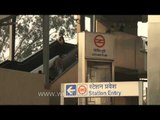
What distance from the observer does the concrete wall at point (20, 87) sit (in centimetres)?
1209

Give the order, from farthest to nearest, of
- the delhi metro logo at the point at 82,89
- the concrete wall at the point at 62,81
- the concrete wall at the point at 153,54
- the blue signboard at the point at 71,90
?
the concrete wall at the point at 62,81 → the blue signboard at the point at 71,90 → the delhi metro logo at the point at 82,89 → the concrete wall at the point at 153,54

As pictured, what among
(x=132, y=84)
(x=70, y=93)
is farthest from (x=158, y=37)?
(x=70, y=93)

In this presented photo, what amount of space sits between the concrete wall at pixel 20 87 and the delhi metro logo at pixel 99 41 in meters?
2.12

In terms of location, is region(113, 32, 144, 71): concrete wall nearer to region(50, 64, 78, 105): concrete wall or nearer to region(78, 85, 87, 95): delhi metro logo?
region(50, 64, 78, 105): concrete wall

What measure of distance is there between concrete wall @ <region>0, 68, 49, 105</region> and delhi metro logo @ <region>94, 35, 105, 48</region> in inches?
83.4

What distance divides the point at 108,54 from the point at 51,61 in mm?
5326

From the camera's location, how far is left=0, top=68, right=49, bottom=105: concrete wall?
39.7 ft

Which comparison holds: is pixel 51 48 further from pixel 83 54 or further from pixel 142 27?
pixel 83 54

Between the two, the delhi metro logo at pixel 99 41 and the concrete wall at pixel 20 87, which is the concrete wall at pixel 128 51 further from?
the concrete wall at pixel 20 87

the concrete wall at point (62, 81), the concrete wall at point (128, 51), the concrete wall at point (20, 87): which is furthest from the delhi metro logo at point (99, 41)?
the concrete wall at point (62, 81)

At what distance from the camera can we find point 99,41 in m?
13.5

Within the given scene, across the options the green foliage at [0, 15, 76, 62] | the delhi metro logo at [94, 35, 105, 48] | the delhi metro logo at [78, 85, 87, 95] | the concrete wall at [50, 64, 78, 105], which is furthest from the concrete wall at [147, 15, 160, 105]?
the green foliage at [0, 15, 76, 62]
